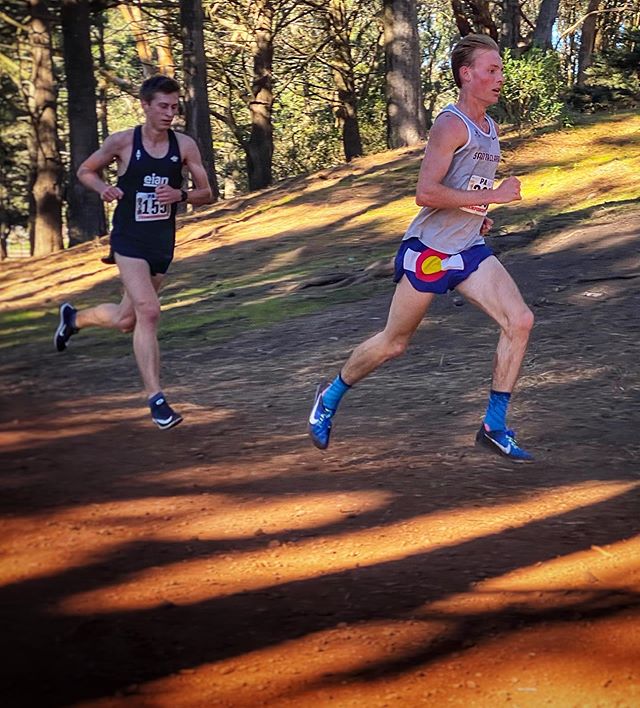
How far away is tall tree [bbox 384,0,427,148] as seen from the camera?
939 inches

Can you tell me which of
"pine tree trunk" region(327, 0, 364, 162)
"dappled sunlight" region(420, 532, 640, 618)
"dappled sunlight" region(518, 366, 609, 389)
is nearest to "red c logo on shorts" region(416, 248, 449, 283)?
"dappled sunlight" region(420, 532, 640, 618)

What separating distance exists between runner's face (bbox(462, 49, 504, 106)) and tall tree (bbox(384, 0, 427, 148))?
17.7 m

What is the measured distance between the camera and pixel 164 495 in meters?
6.55

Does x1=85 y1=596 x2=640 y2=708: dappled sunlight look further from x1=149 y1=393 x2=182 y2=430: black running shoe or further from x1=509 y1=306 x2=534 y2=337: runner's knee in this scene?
x1=149 y1=393 x2=182 y2=430: black running shoe

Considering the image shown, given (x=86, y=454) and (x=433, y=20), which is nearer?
(x=86, y=454)

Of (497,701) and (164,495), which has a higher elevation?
(497,701)

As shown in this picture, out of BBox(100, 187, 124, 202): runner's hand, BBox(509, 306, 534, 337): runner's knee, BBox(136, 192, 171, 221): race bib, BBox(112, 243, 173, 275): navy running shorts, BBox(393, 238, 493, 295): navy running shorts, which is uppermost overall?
BBox(100, 187, 124, 202): runner's hand

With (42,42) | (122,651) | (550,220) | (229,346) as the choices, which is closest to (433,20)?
(42,42)

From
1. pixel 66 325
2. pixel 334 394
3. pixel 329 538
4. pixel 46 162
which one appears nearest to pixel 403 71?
pixel 46 162

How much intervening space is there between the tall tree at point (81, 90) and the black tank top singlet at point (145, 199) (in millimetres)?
16902

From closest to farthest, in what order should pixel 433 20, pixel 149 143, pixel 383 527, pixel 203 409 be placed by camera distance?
pixel 383 527, pixel 149 143, pixel 203 409, pixel 433 20

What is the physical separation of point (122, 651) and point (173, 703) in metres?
0.50

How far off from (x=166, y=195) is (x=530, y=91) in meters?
16.0

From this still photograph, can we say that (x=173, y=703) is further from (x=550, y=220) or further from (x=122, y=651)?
(x=550, y=220)
